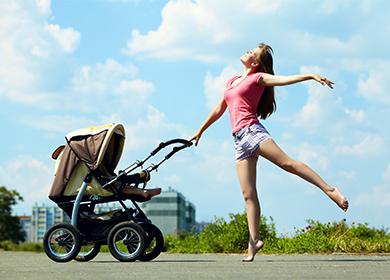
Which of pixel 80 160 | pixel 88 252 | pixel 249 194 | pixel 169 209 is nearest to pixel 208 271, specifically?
pixel 249 194

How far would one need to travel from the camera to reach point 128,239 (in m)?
10.1

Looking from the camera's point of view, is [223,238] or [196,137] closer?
[196,137]

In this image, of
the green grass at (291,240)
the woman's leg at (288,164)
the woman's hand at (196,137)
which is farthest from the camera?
the green grass at (291,240)

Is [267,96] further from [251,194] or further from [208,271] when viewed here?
[208,271]

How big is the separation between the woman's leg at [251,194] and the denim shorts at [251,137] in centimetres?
13

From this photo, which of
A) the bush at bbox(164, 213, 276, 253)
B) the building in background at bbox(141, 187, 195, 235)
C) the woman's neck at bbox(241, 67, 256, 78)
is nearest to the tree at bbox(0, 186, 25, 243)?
the bush at bbox(164, 213, 276, 253)

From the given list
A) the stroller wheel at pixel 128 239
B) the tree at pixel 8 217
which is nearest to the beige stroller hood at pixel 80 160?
the stroller wheel at pixel 128 239

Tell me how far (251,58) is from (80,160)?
2347mm

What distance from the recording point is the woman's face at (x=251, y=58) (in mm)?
9445

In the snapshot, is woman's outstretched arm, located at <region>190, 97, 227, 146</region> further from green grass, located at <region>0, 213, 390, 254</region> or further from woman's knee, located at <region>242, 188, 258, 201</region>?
green grass, located at <region>0, 213, 390, 254</region>

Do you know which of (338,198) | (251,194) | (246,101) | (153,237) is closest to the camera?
(338,198)

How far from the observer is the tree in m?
71.1

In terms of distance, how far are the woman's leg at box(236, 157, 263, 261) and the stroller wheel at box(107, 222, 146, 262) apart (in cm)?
127

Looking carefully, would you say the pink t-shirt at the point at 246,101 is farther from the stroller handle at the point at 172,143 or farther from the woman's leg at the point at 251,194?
the stroller handle at the point at 172,143
